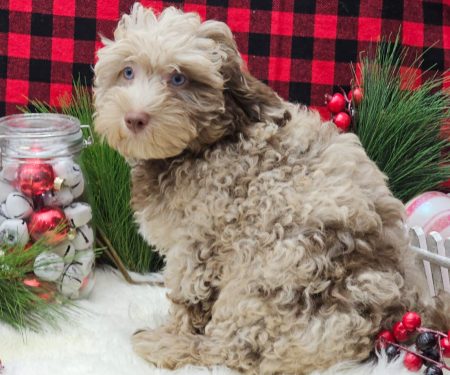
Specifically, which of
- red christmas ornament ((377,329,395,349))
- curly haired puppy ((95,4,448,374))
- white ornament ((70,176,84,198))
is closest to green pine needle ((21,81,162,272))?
white ornament ((70,176,84,198))

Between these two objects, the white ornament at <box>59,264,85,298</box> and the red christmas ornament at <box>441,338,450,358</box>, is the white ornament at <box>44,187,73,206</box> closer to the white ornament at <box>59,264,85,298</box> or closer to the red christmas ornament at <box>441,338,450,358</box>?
the white ornament at <box>59,264,85,298</box>

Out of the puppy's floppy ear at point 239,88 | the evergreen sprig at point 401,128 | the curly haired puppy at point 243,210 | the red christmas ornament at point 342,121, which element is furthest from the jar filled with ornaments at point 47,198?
the evergreen sprig at point 401,128

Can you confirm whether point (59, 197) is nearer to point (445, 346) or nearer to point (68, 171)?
point (68, 171)

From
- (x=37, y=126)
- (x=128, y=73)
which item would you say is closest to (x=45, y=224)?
(x=37, y=126)

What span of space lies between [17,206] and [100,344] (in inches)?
19.1

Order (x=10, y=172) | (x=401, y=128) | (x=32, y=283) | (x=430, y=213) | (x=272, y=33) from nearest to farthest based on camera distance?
(x=32, y=283) < (x=10, y=172) < (x=430, y=213) < (x=401, y=128) < (x=272, y=33)

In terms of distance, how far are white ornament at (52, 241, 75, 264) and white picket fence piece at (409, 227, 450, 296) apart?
99cm

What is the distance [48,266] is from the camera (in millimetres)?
2205

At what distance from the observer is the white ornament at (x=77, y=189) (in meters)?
2.35

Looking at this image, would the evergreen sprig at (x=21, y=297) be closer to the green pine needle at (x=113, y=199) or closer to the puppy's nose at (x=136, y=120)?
the green pine needle at (x=113, y=199)

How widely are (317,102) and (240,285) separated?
1.25 metres

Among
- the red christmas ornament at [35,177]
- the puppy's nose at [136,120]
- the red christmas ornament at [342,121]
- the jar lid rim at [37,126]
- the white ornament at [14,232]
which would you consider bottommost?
the white ornament at [14,232]

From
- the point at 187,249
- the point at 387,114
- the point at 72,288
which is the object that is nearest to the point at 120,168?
the point at 72,288

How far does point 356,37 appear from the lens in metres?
2.87
